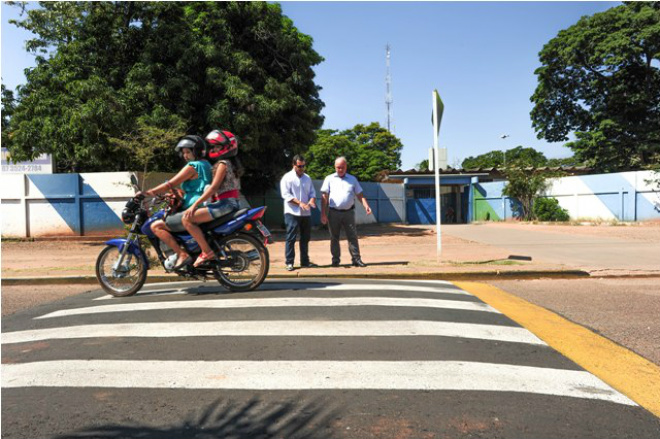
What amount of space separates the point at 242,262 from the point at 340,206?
2.90m

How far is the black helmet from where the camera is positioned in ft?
18.3

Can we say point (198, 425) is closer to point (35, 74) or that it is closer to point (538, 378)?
point (538, 378)

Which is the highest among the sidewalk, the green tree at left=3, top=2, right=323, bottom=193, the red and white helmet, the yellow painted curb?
the green tree at left=3, top=2, right=323, bottom=193

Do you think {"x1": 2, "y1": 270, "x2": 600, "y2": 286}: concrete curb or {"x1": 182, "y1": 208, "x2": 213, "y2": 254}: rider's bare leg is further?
{"x1": 2, "y1": 270, "x2": 600, "y2": 286}: concrete curb

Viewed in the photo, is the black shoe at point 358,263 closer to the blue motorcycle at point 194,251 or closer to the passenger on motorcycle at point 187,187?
the blue motorcycle at point 194,251

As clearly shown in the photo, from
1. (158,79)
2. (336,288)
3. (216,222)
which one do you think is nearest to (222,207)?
(216,222)

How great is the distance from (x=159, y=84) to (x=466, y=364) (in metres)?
14.6

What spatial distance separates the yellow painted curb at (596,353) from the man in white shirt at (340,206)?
3287 mm

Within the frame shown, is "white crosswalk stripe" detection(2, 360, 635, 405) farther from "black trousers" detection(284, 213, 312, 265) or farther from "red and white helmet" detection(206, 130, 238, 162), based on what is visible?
"black trousers" detection(284, 213, 312, 265)

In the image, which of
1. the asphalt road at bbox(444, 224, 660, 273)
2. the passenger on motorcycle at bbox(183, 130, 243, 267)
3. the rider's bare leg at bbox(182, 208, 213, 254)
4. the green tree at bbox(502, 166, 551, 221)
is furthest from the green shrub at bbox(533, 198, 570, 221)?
the rider's bare leg at bbox(182, 208, 213, 254)

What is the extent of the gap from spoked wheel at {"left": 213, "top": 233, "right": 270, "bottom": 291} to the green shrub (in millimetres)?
22307

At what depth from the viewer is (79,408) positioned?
2623 mm

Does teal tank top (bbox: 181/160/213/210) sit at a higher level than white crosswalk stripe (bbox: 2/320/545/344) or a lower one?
higher

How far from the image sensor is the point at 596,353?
3.58m
